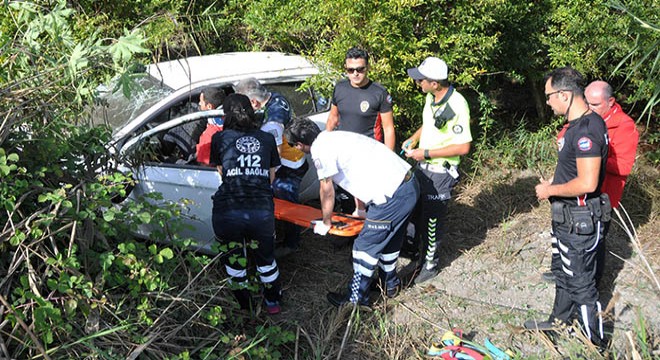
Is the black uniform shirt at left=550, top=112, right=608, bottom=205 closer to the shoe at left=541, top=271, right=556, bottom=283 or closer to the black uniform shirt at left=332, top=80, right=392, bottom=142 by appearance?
the shoe at left=541, top=271, right=556, bottom=283

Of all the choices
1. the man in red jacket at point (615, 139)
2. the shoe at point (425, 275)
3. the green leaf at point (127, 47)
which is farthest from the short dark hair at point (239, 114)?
the man in red jacket at point (615, 139)

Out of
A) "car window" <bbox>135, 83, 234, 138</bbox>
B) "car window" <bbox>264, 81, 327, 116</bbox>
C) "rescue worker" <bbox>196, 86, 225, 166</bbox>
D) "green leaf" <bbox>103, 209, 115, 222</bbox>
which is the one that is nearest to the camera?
"green leaf" <bbox>103, 209, 115, 222</bbox>

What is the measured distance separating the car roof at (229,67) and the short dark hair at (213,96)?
0.52ft

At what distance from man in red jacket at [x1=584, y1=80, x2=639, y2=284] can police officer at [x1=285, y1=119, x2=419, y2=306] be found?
146cm

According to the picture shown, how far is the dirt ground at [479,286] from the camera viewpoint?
13.8 feet

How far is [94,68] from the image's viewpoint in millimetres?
3336

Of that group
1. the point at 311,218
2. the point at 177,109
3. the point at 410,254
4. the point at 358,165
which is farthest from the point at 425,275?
the point at 177,109

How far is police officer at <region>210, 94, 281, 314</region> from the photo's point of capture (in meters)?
4.14

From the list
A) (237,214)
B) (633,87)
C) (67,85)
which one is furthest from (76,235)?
(633,87)

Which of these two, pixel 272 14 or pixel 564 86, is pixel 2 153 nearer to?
pixel 564 86

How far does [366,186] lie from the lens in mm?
4258

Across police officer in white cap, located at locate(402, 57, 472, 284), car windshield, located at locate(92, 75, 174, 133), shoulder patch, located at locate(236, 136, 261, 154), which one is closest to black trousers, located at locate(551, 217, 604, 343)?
police officer in white cap, located at locate(402, 57, 472, 284)

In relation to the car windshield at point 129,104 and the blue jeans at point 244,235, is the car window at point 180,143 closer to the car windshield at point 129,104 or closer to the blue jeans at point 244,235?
the car windshield at point 129,104

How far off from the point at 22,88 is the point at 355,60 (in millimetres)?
2550
